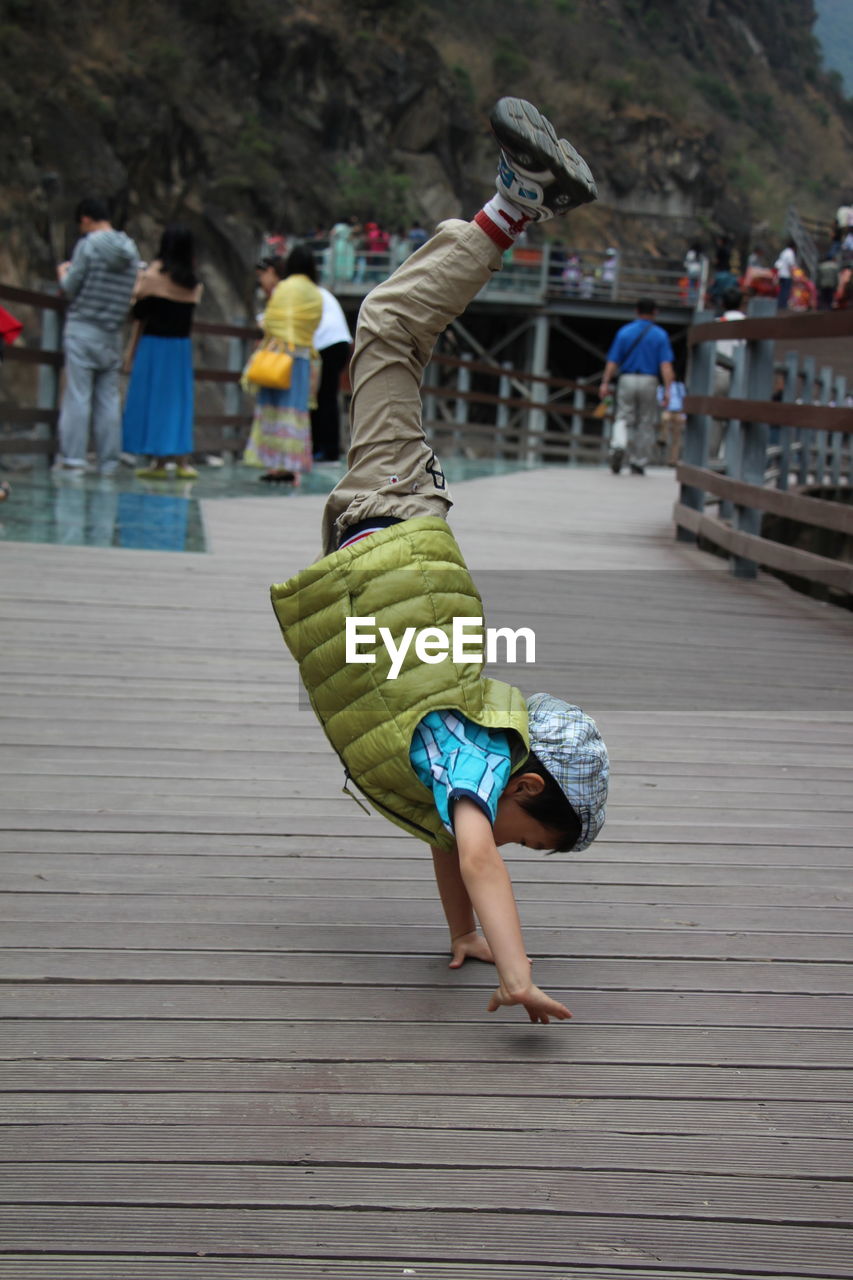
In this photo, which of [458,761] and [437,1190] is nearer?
[437,1190]

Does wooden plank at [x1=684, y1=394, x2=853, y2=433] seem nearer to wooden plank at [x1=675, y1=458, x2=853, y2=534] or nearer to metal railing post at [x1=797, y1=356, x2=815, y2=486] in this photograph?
wooden plank at [x1=675, y1=458, x2=853, y2=534]

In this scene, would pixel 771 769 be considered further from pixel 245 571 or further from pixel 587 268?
pixel 587 268

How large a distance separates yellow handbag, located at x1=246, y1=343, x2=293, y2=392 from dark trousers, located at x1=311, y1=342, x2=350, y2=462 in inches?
29.0

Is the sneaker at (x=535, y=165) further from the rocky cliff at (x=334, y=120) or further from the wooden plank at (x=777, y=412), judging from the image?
the rocky cliff at (x=334, y=120)

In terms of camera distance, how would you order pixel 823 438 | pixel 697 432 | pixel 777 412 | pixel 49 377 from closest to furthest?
pixel 777 412 < pixel 697 432 < pixel 49 377 < pixel 823 438

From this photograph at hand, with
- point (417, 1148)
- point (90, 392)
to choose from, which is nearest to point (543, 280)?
point (90, 392)

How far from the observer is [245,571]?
6.02 meters

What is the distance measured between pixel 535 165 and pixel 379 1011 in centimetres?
138

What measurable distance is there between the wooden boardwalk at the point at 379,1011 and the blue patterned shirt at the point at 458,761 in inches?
13.0

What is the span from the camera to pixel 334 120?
4325cm

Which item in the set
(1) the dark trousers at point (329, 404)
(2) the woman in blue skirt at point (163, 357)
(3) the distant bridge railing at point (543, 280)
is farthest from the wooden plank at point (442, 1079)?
(3) the distant bridge railing at point (543, 280)

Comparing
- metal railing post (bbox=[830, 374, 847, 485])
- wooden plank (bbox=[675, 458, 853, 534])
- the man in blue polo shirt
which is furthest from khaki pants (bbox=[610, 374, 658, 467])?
wooden plank (bbox=[675, 458, 853, 534])

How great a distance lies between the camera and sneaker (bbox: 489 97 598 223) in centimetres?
245

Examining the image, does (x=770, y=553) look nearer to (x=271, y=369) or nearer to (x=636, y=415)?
(x=271, y=369)
